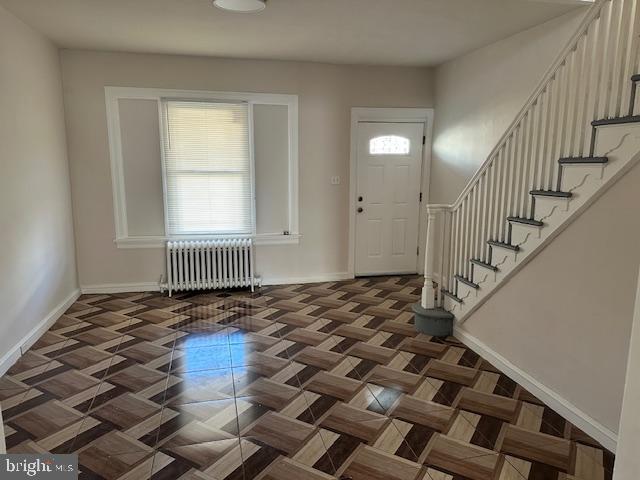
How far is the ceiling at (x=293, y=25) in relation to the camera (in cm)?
311

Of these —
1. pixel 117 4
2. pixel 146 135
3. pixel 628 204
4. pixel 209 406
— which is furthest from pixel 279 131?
pixel 628 204

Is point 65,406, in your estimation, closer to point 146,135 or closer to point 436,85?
point 146,135

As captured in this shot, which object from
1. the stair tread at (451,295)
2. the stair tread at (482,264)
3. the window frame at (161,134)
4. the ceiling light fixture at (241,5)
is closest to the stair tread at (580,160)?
the stair tread at (482,264)

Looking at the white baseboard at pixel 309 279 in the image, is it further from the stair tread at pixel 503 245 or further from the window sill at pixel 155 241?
the stair tread at pixel 503 245

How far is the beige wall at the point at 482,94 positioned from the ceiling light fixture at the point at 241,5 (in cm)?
223

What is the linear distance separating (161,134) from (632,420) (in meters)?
4.74

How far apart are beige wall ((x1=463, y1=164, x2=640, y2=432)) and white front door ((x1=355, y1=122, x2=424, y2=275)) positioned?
2.58 m

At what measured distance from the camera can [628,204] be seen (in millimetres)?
2184

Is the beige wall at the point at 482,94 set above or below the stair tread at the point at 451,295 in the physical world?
above

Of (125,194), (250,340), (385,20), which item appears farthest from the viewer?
(125,194)

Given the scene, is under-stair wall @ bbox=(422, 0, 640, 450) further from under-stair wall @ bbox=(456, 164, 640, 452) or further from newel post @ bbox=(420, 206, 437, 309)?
newel post @ bbox=(420, 206, 437, 309)

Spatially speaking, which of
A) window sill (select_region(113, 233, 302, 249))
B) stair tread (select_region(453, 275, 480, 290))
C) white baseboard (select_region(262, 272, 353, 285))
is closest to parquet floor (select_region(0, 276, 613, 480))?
stair tread (select_region(453, 275, 480, 290))

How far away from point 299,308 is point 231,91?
248 centimetres

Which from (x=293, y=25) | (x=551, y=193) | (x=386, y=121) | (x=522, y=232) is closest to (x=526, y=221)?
(x=522, y=232)
